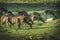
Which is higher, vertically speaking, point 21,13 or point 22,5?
point 22,5

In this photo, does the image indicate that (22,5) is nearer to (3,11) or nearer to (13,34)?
(3,11)

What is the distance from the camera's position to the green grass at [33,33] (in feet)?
5.57

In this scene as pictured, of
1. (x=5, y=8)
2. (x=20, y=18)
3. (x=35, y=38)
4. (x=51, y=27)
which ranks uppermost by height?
(x=5, y=8)

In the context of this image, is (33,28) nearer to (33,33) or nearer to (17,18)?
(33,33)

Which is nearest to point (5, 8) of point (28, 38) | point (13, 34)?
point (13, 34)

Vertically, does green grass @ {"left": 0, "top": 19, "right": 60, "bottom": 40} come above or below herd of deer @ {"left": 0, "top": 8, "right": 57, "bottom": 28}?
below

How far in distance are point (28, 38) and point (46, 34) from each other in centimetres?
26

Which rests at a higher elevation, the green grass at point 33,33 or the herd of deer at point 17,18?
the herd of deer at point 17,18

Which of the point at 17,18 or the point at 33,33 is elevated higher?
the point at 17,18

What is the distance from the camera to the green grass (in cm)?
170

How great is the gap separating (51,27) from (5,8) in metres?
0.71

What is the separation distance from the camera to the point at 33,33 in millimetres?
1702

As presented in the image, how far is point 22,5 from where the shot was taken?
174 centimetres

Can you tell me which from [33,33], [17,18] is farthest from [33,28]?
[17,18]
